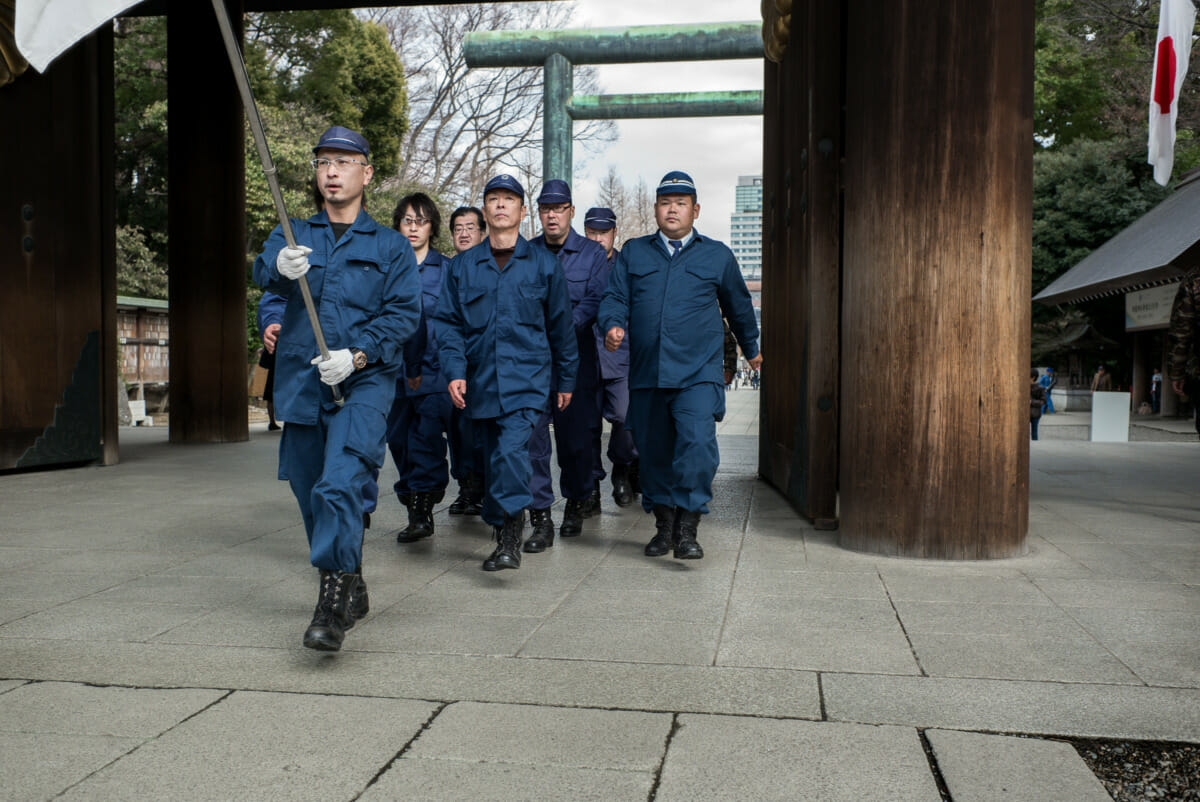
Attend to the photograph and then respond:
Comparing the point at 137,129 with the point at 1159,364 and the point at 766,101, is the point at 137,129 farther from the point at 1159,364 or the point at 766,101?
the point at 1159,364

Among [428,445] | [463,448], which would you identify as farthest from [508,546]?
[463,448]

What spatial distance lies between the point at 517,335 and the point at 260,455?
22.1 ft

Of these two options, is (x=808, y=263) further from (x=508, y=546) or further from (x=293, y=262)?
(x=293, y=262)

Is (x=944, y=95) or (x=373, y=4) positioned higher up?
(x=373, y=4)

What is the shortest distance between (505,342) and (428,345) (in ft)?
4.01

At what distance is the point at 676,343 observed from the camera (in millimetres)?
5648

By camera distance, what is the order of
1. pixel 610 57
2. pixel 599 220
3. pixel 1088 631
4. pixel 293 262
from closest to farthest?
pixel 293 262 → pixel 1088 631 → pixel 599 220 → pixel 610 57

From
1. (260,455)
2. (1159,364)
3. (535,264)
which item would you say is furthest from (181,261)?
(1159,364)

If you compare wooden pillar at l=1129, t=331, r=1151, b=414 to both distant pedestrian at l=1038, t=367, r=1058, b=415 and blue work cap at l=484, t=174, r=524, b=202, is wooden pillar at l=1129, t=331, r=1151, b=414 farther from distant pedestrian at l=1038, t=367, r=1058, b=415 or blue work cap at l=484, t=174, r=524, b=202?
blue work cap at l=484, t=174, r=524, b=202

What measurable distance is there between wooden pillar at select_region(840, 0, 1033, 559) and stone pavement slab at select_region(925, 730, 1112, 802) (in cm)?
275

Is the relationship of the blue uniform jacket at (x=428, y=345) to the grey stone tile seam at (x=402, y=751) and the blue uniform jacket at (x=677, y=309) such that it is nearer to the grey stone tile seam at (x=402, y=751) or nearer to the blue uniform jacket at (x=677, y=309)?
the blue uniform jacket at (x=677, y=309)

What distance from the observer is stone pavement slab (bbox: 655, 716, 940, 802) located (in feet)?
8.41

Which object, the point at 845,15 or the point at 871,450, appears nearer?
the point at 871,450

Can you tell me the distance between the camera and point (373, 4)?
13844 millimetres
